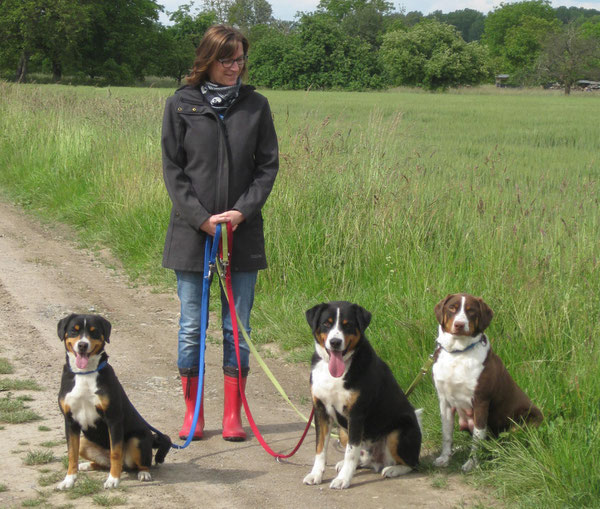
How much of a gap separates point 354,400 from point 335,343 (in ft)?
1.05

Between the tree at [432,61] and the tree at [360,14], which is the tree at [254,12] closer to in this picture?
the tree at [360,14]

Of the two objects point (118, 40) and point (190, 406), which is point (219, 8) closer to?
point (118, 40)

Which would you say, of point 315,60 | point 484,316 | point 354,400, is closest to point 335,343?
point 354,400

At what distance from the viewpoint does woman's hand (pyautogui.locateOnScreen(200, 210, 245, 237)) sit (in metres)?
4.37

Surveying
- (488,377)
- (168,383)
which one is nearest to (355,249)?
(168,383)

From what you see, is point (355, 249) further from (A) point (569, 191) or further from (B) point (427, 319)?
(A) point (569, 191)

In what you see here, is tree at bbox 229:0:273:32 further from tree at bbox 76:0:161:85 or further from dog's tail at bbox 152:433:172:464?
dog's tail at bbox 152:433:172:464

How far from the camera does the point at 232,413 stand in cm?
468

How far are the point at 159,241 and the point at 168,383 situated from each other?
11.3 feet

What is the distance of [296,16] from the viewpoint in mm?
63344

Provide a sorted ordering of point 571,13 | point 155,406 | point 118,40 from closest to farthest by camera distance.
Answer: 1. point 155,406
2. point 118,40
3. point 571,13

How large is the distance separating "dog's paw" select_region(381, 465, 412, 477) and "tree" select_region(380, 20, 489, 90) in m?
59.8

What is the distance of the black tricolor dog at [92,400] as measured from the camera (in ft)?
11.9

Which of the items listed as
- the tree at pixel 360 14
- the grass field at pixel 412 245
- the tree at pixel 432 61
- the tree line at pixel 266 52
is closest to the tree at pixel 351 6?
the tree at pixel 360 14
